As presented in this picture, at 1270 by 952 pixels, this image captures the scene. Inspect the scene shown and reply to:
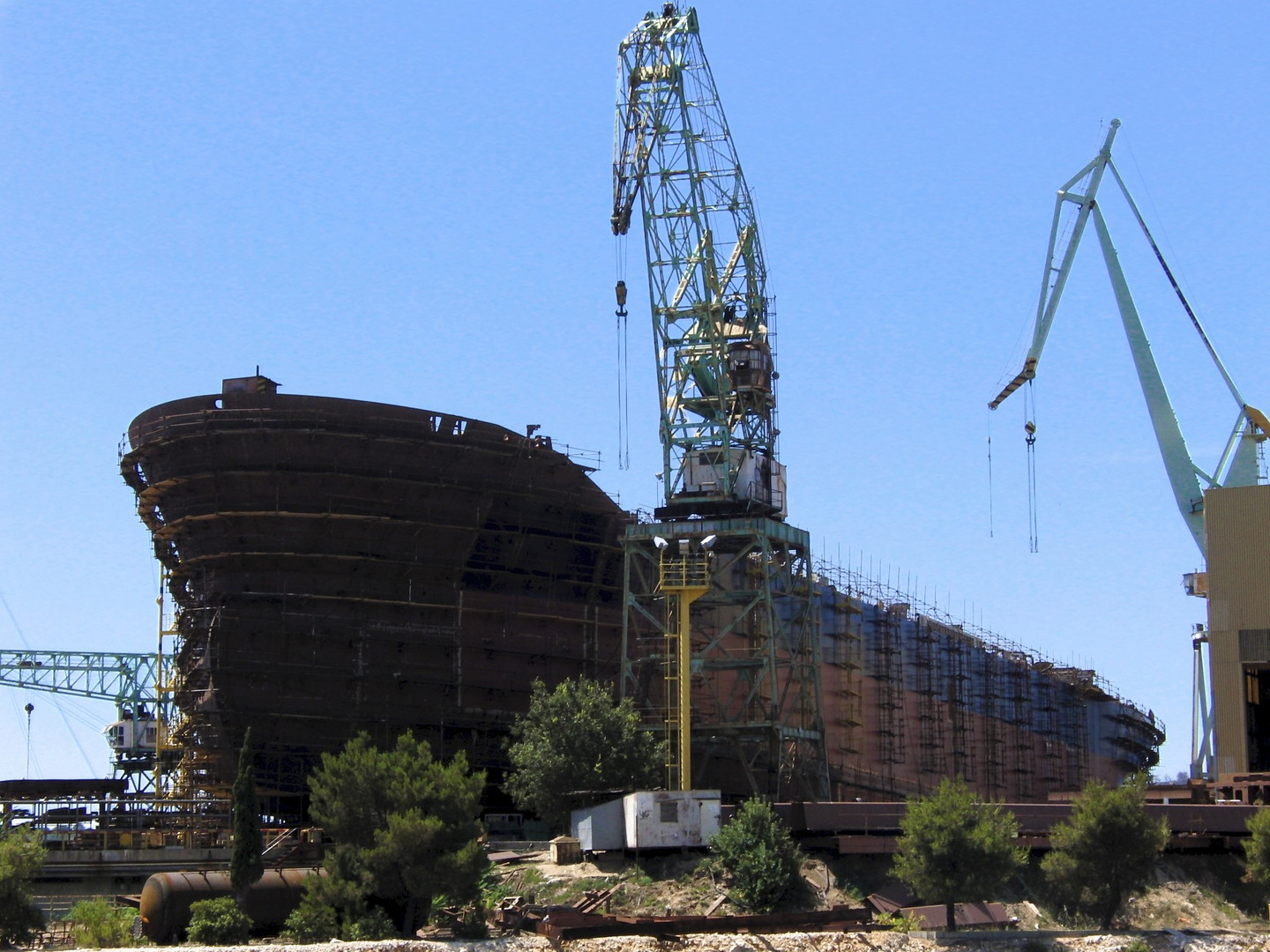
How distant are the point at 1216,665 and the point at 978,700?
35.3m

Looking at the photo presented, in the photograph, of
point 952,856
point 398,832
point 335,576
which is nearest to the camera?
point 398,832

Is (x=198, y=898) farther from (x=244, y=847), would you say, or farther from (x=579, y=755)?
(x=579, y=755)

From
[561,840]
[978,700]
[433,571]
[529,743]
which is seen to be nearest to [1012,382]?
[978,700]

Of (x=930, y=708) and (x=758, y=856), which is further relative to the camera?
(x=930, y=708)

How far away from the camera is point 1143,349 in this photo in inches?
4744

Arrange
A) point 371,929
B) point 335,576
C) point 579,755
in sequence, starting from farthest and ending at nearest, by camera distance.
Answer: point 335,576, point 579,755, point 371,929

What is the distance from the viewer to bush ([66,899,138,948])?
206 feet

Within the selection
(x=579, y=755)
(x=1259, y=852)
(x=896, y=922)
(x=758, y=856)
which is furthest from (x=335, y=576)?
(x=1259, y=852)

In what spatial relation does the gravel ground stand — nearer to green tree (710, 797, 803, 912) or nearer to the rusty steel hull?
green tree (710, 797, 803, 912)

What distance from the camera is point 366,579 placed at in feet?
324

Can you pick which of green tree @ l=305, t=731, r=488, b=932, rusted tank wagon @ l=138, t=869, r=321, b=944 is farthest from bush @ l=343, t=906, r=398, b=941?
rusted tank wagon @ l=138, t=869, r=321, b=944

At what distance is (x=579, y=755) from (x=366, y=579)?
70.7ft

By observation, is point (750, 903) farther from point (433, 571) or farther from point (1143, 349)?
point (1143, 349)

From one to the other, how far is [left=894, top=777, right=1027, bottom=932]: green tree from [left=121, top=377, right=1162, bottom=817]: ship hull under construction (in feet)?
84.7
